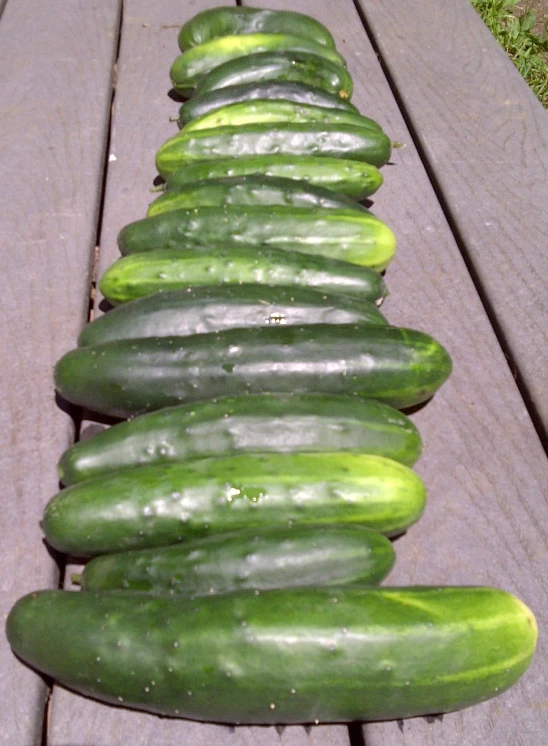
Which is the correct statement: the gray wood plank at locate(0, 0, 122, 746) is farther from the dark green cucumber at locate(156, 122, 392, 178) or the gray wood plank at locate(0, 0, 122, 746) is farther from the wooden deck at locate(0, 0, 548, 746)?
the dark green cucumber at locate(156, 122, 392, 178)

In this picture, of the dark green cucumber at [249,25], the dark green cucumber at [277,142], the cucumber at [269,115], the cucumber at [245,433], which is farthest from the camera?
the dark green cucumber at [249,25]

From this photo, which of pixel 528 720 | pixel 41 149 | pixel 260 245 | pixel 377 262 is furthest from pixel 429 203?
pixel 528 720

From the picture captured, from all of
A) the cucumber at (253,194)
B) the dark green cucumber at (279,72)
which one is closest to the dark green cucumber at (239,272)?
the cucumber at (253,194)

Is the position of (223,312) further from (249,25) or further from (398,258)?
(249,25)

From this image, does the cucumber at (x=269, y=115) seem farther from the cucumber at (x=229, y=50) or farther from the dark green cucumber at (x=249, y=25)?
the dark green cucumber at (x=249, y=25)

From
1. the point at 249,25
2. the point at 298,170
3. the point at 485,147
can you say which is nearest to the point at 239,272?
the point at 298,170

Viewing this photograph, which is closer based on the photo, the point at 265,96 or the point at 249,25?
the point at 265,96

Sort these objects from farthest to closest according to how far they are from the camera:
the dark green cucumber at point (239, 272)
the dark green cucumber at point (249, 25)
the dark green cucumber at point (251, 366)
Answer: the dark green cucumber at point (249, 25)
the dark green cucumber at point (239, 272)
the dark green cucumber at point (251, 366)
